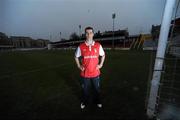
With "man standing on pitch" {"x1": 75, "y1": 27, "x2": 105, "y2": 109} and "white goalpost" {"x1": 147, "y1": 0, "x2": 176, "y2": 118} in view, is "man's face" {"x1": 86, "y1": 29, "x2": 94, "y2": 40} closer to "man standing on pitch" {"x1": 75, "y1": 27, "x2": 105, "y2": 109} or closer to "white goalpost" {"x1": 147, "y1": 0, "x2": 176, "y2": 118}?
"man standing on pitch" {"x1": 75, "y1": 27, "x2": 105, "y2": 109}

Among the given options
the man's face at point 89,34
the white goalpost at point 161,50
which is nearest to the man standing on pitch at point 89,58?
the man's face at point 89,34

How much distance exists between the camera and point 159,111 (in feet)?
11.8

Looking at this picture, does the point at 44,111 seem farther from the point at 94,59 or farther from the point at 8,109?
the point at 94,59

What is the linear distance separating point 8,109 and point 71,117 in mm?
1615

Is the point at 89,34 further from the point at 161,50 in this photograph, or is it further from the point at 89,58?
the point at 161,50

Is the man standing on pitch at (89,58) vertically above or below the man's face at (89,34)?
below

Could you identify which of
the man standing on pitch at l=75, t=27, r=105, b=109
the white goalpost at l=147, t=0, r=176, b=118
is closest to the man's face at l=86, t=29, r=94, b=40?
the man standing on pitch at l=75, t=27, r=105, b=109

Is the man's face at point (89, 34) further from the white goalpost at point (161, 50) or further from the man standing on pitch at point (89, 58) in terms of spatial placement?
the white goalpost at point (161, 50)

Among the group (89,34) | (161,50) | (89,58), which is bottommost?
(89,58)

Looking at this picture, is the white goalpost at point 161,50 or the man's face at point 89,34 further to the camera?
the man's face at point 89,34

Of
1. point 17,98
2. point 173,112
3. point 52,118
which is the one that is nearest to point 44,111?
point 52,118

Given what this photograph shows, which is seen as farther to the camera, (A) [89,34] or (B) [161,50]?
(A) [89,34]

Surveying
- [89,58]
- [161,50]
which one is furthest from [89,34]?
[161,50]

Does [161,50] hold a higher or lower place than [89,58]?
higher
